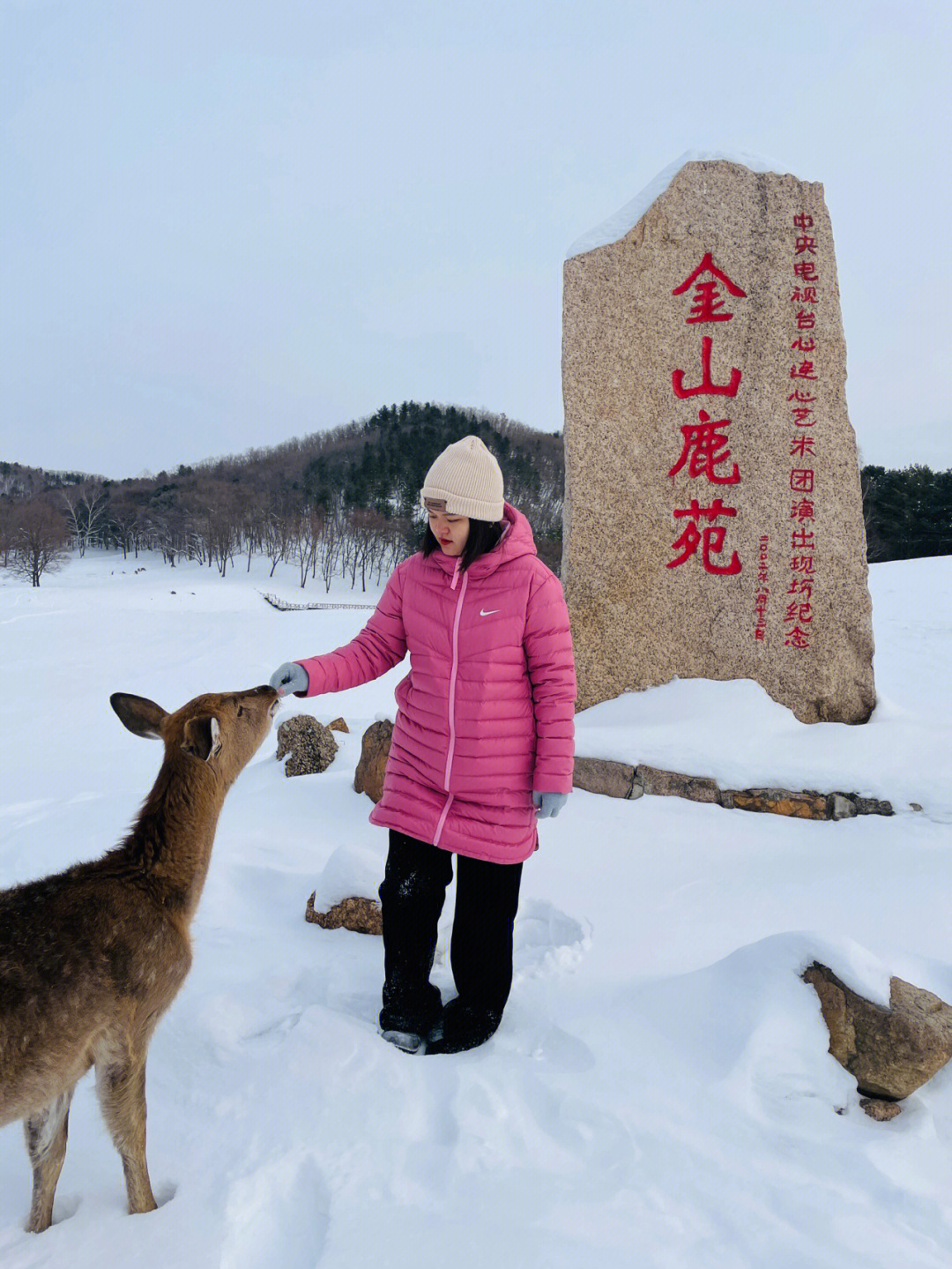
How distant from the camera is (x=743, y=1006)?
100 inches

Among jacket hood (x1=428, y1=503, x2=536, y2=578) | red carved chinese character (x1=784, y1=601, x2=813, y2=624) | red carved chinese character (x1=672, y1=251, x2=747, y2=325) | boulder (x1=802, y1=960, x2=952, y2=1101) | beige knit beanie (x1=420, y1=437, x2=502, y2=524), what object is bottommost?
boulder (x1=802, y1=960, x2=952, y2=1101)

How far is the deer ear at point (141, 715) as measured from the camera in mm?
2322

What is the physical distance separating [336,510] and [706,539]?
5741 centimetres

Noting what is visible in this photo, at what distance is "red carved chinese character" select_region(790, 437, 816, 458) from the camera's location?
546cm

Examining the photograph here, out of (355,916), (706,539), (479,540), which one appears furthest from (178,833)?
(706,539)

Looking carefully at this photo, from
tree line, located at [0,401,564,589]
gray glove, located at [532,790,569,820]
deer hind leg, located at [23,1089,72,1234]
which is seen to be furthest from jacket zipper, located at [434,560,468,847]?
tree line, located at [0,401,564,589]

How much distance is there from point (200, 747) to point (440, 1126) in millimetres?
1281

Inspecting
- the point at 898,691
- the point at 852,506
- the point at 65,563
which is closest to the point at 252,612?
the point at 898,691

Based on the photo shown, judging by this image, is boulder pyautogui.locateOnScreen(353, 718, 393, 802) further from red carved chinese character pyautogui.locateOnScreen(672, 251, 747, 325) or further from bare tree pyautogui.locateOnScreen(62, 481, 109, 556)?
bare tree pyautogui.locateOnScreen(62, 481, 109, 556)

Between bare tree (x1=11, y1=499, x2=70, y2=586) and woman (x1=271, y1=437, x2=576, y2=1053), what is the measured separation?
41.7 meters

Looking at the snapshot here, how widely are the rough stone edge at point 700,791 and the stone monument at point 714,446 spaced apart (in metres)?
0.88

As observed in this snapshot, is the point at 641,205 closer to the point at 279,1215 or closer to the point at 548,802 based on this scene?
the point at 548,802

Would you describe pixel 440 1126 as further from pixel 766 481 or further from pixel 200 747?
pixel 766 481

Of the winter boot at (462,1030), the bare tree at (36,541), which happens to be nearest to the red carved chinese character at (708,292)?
the winter boot at (462,1030)
